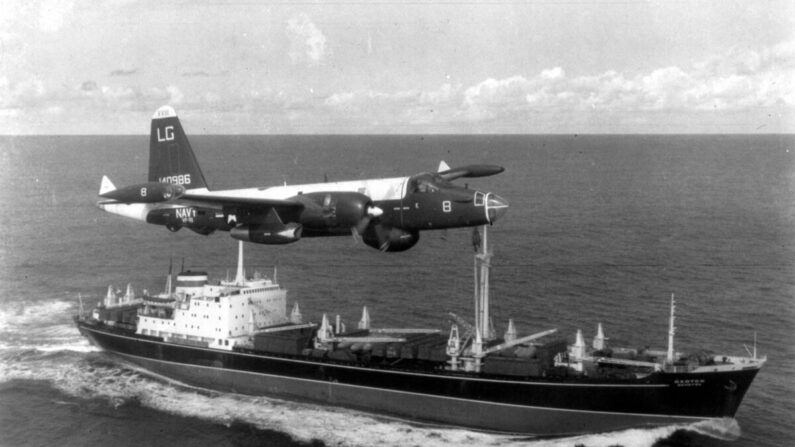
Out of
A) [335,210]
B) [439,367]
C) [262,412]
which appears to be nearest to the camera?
[335,210]

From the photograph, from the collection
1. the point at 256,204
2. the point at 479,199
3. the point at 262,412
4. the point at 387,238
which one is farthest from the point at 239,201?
the point at 262,412

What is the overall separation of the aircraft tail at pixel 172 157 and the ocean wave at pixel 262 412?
12054mm

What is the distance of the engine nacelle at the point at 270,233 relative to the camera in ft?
83.9

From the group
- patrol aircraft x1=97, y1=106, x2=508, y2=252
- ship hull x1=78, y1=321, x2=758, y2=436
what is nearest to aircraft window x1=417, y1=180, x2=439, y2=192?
patrol aircraft x1=97, y1=106, x2=508, y2=252

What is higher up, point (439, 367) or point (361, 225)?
point (361, 225)

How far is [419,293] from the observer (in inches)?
2173

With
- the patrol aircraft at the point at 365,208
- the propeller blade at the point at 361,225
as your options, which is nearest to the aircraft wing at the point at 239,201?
the patrol aircraft at the point at 365,208

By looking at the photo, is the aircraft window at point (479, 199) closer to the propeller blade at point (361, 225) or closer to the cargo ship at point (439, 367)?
the propeller blade at point (361, 225)

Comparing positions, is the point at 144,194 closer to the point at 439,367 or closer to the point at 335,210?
the point at 335,210

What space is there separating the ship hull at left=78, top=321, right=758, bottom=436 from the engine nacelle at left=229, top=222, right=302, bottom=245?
13217 mm

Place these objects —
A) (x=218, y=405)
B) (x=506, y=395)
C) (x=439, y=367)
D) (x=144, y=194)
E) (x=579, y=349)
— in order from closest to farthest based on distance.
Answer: (x=144, y=194) < (x=506, y=395) < (x=579, y=349) < (x=439, y=367) < (x=218, y=405)

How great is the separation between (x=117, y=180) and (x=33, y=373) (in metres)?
88.9

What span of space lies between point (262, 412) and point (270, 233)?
1592 cm

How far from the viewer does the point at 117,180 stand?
126 meters
